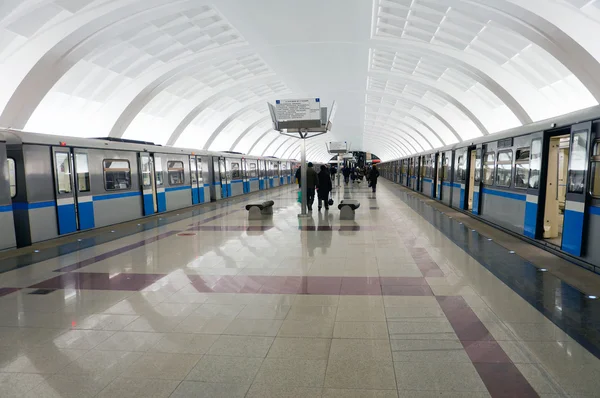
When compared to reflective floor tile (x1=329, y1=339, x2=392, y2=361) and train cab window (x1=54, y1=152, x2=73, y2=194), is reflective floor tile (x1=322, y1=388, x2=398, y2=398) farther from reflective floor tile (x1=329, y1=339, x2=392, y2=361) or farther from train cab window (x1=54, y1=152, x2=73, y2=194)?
train cab window (x1=54, y1=152, x2=73, y2=194)

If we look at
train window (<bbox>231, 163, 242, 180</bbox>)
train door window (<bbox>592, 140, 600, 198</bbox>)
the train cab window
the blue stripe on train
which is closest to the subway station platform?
the blue stripe on train

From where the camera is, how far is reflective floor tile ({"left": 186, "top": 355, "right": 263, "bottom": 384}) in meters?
3.07

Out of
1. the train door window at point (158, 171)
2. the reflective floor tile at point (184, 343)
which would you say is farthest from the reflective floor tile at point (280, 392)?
the train door window at point (158, 171)

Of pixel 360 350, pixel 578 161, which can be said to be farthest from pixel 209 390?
pixel 578 161

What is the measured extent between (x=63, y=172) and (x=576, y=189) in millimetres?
11502

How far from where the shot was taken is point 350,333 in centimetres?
388

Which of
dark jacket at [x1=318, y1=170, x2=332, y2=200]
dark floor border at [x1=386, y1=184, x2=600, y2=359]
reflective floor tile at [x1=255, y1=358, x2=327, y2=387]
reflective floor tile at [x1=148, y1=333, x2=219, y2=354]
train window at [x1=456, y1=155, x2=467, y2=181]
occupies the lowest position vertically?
dark floor border at [x1=386, y1=184, x2=600, y2=359]

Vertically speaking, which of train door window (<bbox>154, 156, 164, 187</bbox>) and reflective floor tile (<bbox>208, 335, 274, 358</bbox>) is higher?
train door window (<bbox>154, 156, 164, 187</bbox>)

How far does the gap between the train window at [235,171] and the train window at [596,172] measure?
19.1 meters

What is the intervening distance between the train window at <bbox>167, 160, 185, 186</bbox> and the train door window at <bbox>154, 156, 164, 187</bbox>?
2.11 ft

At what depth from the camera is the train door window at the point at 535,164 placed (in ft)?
26.4

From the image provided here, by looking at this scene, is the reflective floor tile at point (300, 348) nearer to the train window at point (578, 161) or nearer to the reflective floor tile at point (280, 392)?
the reflective floor tile at point (280, 392)

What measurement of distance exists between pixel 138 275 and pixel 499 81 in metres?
15.7

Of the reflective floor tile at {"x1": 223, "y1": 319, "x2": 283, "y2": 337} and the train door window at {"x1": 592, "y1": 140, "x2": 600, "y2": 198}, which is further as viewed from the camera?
the train door window at {"x1": 592, "y1": 140, "x2": 600, "y2": 198}
